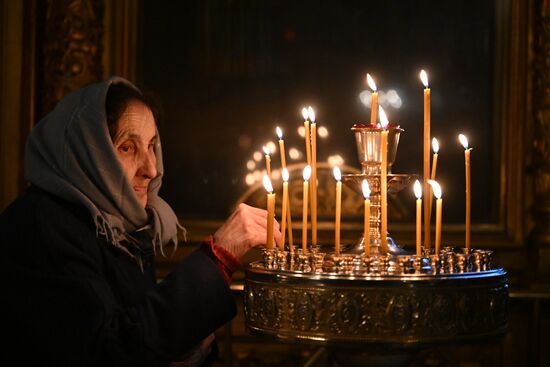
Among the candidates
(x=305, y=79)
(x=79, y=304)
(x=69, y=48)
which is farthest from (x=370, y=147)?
(x=69, y=48)

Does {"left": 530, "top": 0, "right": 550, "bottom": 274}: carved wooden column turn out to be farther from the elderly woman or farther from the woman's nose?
the woman's nose

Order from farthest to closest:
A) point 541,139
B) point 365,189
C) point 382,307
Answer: point 541,139 < point 365,189 < point 382,307

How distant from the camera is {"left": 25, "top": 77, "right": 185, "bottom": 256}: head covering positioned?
2.03 m

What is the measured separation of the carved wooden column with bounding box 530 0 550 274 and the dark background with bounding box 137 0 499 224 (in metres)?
0.16

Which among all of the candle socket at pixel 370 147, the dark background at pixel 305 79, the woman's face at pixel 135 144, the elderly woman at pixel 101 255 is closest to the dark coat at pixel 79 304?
the elderly woman at pixel 101 255

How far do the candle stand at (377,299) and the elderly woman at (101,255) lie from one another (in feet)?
0.96

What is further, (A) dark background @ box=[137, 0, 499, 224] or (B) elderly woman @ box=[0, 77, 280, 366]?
(A) dark background @ box=[137, 0, 499, 224]

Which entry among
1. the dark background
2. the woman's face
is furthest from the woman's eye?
the dark background

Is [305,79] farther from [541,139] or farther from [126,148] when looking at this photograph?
[126,148]

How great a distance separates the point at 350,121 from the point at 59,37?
1172 millimetres

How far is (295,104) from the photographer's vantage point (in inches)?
147

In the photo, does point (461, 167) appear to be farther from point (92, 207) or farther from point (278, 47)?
point (92, 207)

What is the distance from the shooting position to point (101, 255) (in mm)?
2039

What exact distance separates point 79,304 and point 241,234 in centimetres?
36
